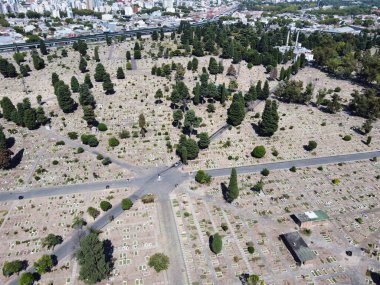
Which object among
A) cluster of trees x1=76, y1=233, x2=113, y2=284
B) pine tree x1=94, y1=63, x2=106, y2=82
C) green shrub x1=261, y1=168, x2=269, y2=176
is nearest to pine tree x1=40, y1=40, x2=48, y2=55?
pine tree x1=94, y1=63, x2=106, y2=82

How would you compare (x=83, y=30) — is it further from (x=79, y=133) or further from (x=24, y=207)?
(x=24, y=207)

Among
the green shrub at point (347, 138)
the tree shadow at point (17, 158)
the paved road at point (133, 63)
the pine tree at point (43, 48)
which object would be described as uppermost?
the pine tree at point (43, 48)

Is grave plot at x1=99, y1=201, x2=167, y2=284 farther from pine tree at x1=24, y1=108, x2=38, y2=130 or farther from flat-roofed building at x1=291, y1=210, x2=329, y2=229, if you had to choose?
pine tree at x1=24, y1=108, x2=38, y2=130

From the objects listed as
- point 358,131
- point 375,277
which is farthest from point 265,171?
point 358,131

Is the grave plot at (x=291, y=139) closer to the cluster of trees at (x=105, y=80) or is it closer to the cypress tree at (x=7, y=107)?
the cluster of trees at (x=105, y=80)

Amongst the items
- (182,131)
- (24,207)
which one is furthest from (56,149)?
(182,131)

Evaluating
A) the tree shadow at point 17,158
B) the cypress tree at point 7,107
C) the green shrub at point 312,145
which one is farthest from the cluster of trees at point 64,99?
the green shrub at point 312,145
